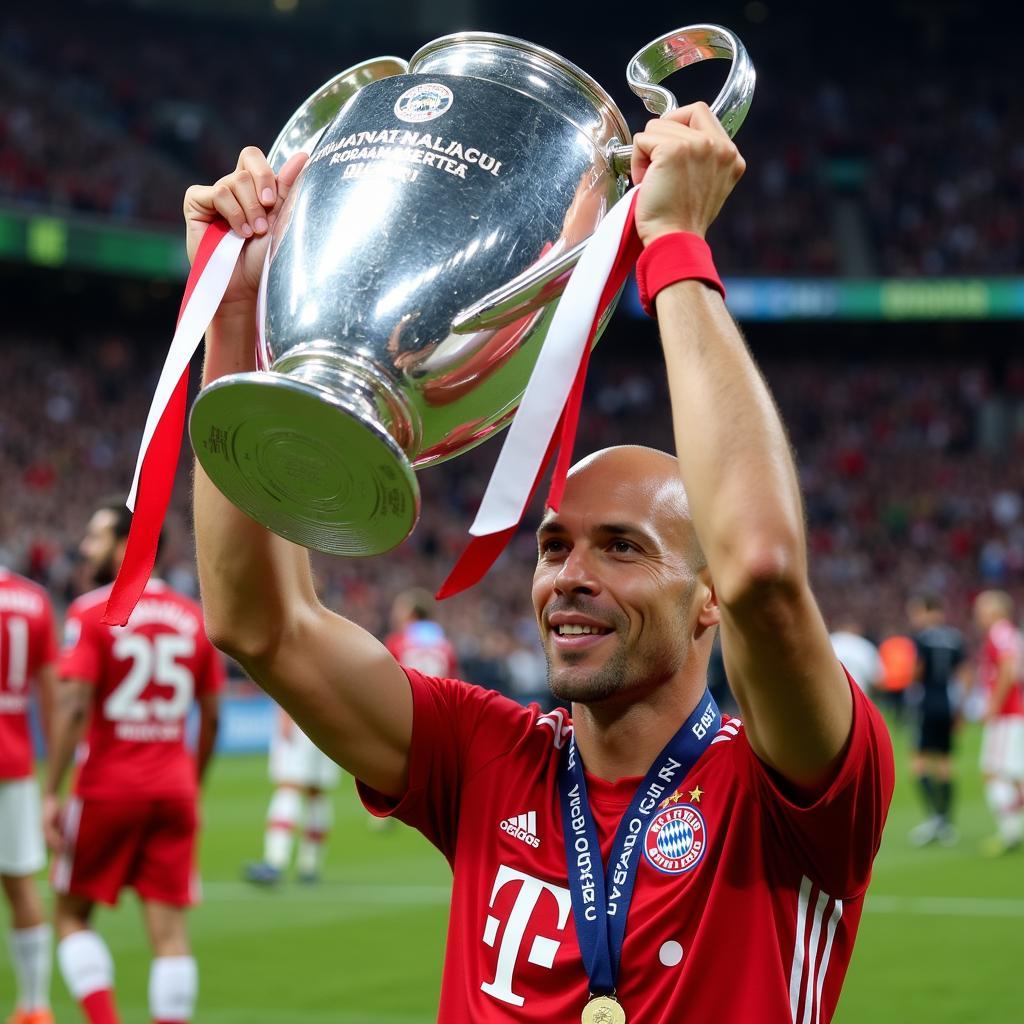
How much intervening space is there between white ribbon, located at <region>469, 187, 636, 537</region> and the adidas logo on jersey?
23.7 inches

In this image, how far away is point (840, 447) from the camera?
31297mm

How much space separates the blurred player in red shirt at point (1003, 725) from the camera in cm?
1184

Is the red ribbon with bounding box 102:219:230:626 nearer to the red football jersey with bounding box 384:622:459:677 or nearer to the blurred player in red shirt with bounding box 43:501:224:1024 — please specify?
the blurred player in red shirt with bounding box 43:501:224:1024

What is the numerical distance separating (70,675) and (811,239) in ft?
91.9

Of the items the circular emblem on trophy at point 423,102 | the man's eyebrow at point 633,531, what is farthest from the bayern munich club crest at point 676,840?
the circular emblem on trophy at point 423,102

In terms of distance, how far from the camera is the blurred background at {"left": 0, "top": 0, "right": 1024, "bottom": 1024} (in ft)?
80.6

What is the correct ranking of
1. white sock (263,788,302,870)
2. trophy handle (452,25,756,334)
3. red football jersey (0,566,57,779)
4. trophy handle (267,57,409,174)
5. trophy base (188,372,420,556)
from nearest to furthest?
1. trophy base (188,372,420,556)
2. trophy handle (452,25,756,334)
3. trophy handle (267,57,409,174)
4. red football jersey (0,566,57,779)
5. white sock (263,788,302,870)

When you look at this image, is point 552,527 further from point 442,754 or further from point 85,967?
point 85,967

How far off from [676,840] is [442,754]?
416 mm

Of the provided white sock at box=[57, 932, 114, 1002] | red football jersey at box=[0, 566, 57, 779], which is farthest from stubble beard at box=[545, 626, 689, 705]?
red football jersey at box=[0, 566, 57, 779]

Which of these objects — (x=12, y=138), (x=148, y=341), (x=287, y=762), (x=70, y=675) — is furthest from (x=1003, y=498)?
(x=70, y=675)

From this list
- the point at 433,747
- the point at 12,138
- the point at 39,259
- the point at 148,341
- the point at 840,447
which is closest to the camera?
the point at 433,747

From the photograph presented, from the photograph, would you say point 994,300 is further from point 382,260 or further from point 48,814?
point 382,260

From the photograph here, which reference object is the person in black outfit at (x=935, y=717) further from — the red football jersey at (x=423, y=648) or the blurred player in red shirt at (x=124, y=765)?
the blurred player in red shirt at (x=124, y=765)
